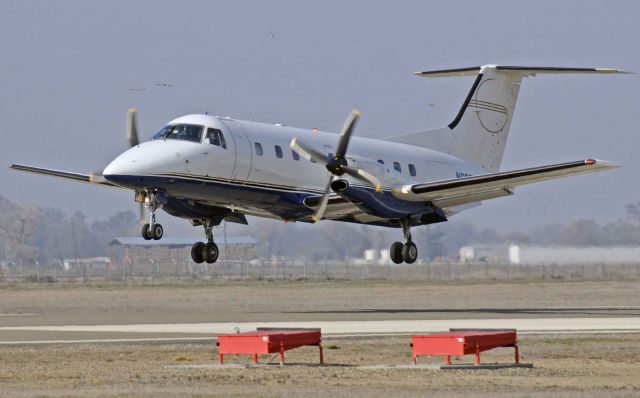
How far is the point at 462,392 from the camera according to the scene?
70.1 ft

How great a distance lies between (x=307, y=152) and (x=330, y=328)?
6.34 metres

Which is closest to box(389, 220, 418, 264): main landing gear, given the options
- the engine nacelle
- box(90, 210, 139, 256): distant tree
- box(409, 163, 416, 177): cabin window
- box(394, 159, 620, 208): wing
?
the engine nacelle

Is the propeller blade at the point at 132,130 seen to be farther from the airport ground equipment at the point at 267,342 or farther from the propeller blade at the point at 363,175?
the airport ground equipment at the point at 267,342

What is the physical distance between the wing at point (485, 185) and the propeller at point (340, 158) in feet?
7.44

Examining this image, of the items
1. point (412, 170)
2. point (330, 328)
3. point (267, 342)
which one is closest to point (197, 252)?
point (330, 328)

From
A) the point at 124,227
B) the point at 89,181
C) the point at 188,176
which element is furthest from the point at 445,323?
the point at 124,227

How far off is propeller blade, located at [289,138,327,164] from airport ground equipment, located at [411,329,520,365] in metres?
14.4

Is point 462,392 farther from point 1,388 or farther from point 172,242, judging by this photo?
point 172,242

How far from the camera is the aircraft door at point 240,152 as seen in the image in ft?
123

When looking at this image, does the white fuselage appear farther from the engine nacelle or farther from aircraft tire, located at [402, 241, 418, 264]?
aircraft tire, located at [402, 241, 418, 264]

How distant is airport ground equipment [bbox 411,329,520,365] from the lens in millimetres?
24312

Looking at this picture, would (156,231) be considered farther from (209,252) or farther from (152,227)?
(209,252)

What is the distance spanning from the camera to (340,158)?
37.9 metres

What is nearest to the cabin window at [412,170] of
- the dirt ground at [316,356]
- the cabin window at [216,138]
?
the dirt ground at [316,356]
